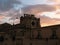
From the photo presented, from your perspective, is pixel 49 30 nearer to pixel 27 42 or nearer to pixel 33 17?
pixel 27 42

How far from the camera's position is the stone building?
38.4 m

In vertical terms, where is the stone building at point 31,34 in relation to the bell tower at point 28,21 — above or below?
below

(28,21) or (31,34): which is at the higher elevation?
(28,21)

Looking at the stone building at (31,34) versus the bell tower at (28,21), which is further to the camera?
the bell tower at (28,21)

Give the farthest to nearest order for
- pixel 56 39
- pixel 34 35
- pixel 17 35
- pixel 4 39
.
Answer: pixel 4 39 → pixel 17 35 → pixel 34 35 → pixel 56 39

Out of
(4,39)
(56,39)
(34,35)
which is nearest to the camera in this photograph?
(56,39)

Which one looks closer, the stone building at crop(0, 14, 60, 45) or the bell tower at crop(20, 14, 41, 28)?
the stone building at crop(0, 14, 60, 45)

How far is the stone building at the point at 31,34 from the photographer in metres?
38.4

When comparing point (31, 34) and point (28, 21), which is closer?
point (31, 34)

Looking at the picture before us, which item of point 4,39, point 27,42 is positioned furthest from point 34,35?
point 4,39

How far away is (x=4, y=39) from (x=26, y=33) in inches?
276

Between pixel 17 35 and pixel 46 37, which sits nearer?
pixel 46 37

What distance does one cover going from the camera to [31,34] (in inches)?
1658

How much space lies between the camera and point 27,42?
1658 inches
